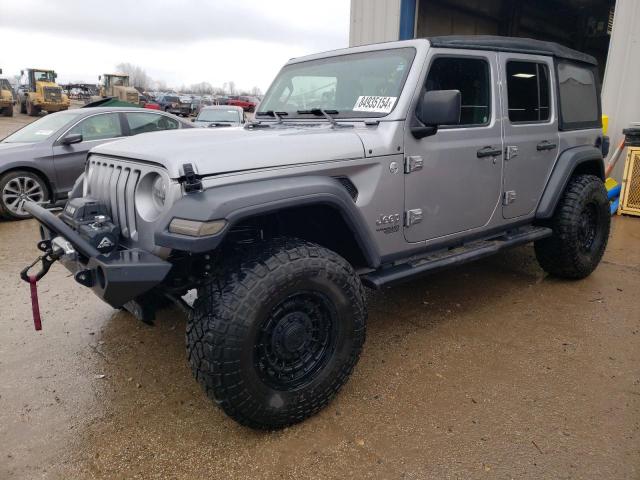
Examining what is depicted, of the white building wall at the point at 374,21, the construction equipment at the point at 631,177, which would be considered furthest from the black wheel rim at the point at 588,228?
the white building wall at the point at 374,21

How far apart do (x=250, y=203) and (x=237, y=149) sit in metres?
0.33

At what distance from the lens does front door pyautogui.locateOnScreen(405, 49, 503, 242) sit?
306cm

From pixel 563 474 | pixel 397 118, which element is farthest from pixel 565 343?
pixel 397 118

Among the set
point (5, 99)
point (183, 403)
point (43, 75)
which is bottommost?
point (183, 403)

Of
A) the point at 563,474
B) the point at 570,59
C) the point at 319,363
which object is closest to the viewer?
the point at 563,474

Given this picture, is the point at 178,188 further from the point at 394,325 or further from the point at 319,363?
the point at 394,325

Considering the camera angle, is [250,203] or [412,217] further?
[412,217]

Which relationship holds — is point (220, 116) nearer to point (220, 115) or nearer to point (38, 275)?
point (220, 115)

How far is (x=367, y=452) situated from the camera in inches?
91.6

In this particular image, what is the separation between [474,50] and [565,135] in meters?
1.37

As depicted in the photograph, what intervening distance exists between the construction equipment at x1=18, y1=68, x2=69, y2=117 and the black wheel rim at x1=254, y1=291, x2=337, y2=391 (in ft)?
98.4

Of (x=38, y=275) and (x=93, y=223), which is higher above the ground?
(x=93, y=223)

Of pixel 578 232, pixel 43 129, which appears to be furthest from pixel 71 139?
pixel 578 232

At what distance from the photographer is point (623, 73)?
23.8 ft
